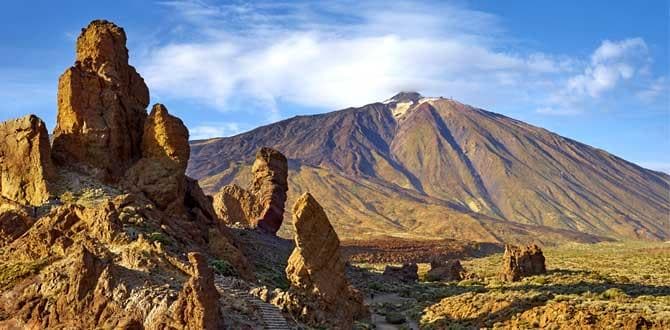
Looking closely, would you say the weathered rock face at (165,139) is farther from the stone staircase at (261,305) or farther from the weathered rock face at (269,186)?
the weathered rock face at (269,186)

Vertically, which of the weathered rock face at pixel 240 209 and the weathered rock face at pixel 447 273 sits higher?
the weathered rock face at pixel 240 209

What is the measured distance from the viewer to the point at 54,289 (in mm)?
20312

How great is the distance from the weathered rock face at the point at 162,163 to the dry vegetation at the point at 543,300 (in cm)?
1343

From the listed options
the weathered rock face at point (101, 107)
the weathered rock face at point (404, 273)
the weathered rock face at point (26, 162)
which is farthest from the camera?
the weathered rock face at point (404, 273)

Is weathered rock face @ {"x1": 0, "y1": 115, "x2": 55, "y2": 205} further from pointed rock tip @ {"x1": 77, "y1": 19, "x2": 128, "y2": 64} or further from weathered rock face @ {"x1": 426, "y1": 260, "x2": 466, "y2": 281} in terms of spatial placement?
weathered rock face @ {"x1": 426, "y1": 260, "x2": 466, "y2": 281}

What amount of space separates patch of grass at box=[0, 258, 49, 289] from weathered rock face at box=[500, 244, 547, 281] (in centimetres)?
3593

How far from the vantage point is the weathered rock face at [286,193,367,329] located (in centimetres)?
2470

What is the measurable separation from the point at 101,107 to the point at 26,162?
497cm

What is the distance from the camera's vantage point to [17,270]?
22.3 meters

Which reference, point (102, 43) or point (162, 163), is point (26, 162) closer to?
point (162, 163)

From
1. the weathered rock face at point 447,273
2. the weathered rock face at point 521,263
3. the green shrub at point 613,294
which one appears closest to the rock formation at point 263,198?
the weathered rock face at point 447,273

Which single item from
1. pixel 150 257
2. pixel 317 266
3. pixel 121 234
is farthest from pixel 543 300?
pixel 121 234

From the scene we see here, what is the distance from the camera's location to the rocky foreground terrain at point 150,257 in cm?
1919

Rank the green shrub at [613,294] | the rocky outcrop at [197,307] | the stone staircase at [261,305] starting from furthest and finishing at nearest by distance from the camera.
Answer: the green shrub at [613,294], the stone staircase at [261,305], the rocky outcrop at [197,307]
